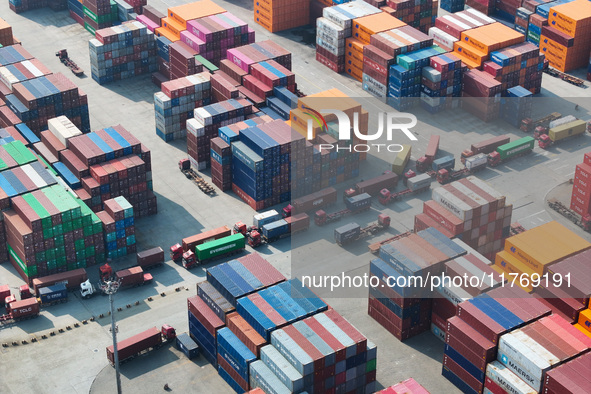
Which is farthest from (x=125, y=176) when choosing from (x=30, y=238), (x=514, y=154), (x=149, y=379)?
(x=514, y=154)

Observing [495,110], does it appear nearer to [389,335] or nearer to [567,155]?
[567,155]

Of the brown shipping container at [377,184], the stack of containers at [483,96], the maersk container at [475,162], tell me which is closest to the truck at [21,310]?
the brown shipping container at [377,184]

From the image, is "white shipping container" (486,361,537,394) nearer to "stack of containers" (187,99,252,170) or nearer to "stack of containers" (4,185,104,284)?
"stack of containers" (4,185,104,284)

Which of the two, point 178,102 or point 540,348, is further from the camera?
point 178,102

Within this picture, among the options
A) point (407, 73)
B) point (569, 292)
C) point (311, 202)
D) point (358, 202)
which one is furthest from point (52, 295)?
point (407, 73)

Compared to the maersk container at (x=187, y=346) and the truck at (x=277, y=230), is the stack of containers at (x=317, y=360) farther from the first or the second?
the truck at (x=277, y=230)

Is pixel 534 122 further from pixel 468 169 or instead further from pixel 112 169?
pixel 112 169

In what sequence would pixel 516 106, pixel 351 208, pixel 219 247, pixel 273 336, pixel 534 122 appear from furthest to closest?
pixel 534 122 → pixel 516 106 → pixel 351 208 → pixel 219 247 → pixel 273 336
